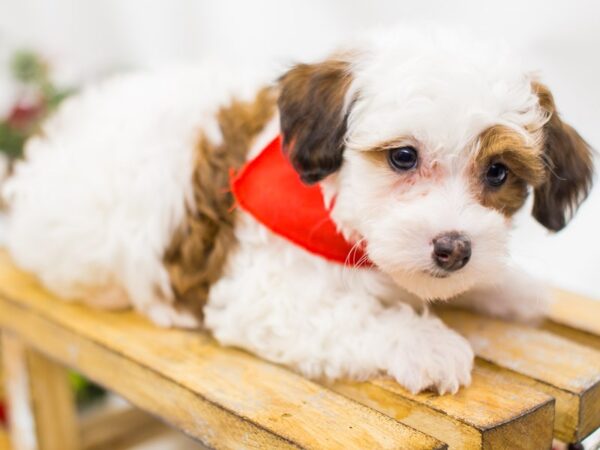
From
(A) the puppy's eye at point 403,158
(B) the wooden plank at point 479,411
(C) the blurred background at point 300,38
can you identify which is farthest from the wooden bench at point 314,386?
(A) the puppy's eye at point 403,158

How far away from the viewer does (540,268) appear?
9.26ft

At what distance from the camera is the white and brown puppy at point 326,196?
1484 millimetres

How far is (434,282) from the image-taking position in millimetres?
1506

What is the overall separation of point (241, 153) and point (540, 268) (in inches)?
53.4

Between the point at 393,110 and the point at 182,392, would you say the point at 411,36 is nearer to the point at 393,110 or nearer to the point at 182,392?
the point at 393,110

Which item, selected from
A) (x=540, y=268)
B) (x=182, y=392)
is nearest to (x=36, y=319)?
(x=182, y=392)

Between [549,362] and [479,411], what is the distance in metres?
0.32

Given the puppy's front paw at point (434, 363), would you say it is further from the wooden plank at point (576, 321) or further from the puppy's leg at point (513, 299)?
the wooden plank at point (576, 321)

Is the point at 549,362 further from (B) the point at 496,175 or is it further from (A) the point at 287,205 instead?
(A) the point at 287,205

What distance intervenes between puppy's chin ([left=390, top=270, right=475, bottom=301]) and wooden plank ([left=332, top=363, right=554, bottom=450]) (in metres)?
0.21

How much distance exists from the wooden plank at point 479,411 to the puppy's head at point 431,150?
0.22m

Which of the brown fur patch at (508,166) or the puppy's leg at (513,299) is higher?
the brown fur patch at (508,166)

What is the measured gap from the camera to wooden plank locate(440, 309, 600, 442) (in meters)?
1.61

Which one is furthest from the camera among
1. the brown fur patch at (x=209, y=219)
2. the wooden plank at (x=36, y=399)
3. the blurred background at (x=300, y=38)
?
the blurred background at (x=300, y=38)
